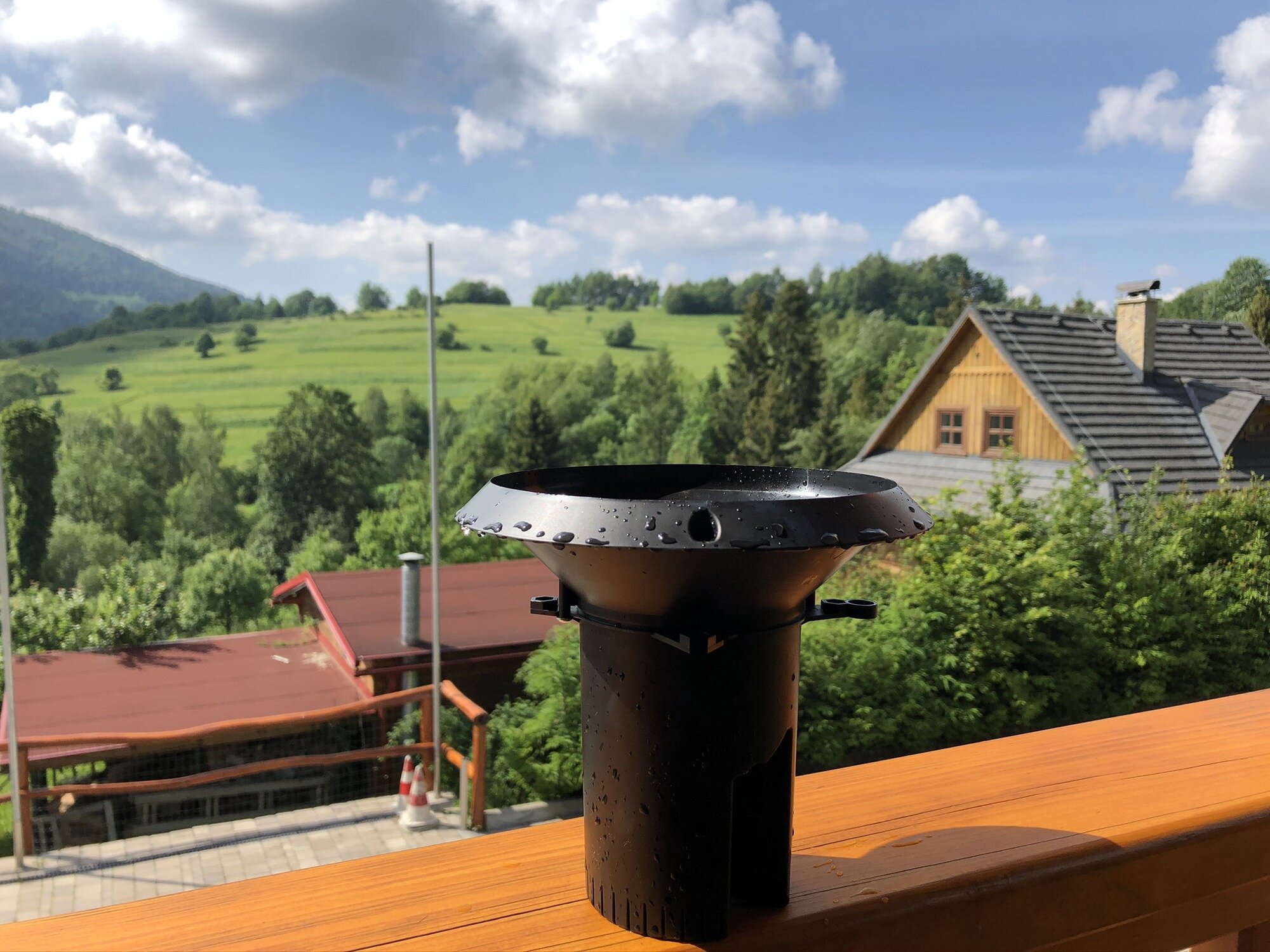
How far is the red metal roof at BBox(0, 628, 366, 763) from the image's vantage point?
8000 mm

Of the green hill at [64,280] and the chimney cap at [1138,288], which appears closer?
the chimney cap at [1138,288]

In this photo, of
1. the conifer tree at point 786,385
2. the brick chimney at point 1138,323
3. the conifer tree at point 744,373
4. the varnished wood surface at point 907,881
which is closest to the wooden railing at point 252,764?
the varnished wood surface at point 907,881

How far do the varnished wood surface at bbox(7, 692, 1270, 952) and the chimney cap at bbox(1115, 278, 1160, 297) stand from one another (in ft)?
32.7

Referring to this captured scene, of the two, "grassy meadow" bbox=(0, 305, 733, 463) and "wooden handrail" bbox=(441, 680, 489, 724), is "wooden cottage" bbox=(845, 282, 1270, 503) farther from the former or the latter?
"grassy meadow" bbox=(0, 305, 733, 463)

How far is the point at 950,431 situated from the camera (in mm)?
11227

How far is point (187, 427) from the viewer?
141 feet

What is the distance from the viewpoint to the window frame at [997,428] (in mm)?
9969

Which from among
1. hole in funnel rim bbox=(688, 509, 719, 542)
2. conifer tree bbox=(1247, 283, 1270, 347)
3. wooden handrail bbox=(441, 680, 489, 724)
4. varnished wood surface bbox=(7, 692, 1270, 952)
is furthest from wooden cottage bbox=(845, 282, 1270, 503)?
conifer tree bbox=(1247, 283, 1270, 347)

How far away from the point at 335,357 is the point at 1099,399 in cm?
5190

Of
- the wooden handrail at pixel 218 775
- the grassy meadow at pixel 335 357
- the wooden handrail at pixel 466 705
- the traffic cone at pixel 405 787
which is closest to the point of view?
the wooden handrail at pixel 218 775

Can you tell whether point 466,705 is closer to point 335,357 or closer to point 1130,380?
point 1130,380

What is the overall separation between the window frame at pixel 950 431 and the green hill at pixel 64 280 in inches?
2198

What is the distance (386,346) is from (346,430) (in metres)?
23.6

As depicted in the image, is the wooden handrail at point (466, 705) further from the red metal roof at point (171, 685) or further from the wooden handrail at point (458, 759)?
the red metal roof at point (171, 685)
